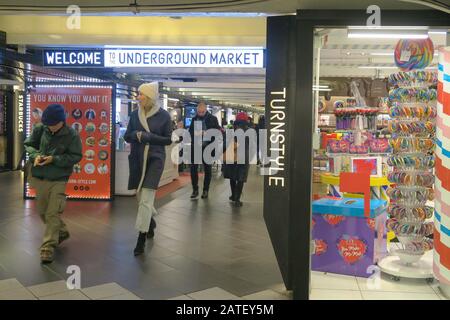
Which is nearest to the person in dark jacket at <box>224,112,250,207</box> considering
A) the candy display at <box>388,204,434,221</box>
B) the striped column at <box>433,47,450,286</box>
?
the candy display at <box>388,204,434,221</box>

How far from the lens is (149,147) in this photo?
4570 mm

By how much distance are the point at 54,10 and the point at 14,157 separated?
32.4 ft

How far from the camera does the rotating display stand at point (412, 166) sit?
4.05 meters

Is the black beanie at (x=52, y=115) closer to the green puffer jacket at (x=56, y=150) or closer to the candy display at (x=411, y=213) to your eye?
the green puffer jacket at (x=56, y=150)

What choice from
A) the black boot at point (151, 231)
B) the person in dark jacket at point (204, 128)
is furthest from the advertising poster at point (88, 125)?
the black boot at point (151, 231)

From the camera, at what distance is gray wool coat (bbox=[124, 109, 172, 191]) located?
14.8 feet

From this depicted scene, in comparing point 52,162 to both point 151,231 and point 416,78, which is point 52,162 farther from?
point 416,78

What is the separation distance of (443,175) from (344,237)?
109 centimetres

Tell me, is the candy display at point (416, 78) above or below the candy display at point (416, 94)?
above

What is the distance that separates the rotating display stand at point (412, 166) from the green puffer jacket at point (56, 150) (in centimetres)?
299

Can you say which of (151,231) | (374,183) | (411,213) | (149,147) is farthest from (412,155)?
(151,231)

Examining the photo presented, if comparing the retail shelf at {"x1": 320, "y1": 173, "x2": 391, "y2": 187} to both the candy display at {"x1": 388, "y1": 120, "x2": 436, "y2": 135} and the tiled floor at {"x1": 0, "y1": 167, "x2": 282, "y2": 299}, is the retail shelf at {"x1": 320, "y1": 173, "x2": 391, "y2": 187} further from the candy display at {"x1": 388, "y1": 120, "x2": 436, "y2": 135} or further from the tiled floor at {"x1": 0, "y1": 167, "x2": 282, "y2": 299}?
the tiled floor at {"x1": 0, "y1": 167, "x2": 282, "y2": 299}

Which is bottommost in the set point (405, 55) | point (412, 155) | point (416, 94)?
point (412, 155)

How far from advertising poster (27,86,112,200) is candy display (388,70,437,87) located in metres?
4.70
